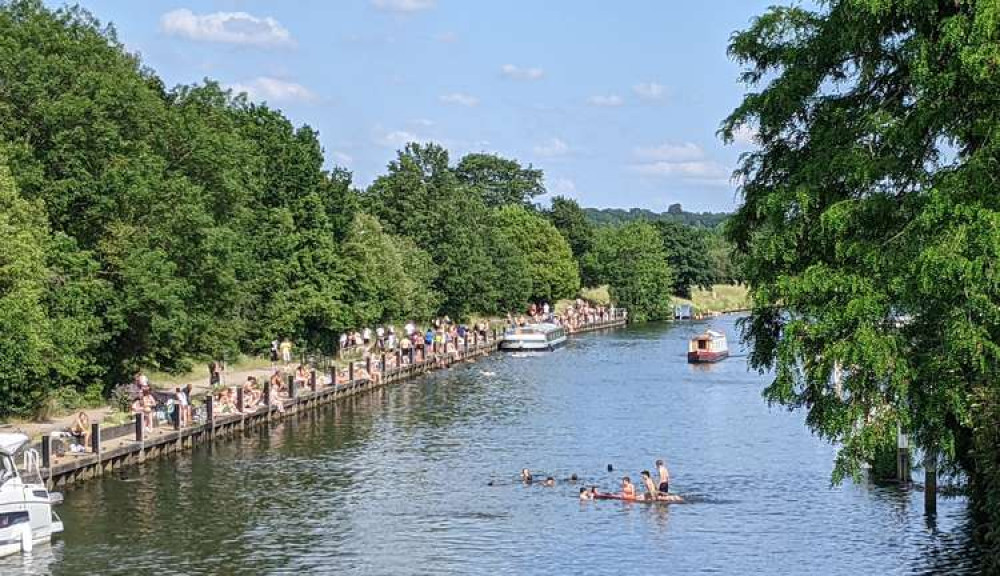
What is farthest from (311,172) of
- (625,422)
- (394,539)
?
(394,539)

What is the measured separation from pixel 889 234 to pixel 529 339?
298ft

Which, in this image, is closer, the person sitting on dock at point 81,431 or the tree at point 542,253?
the person sitting on dock at point 81,431

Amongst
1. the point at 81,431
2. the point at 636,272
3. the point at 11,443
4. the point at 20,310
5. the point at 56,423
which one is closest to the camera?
the point at 11,443

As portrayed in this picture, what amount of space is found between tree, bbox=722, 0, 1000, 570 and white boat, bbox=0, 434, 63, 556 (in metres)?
19.6

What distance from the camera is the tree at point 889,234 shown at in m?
25.6

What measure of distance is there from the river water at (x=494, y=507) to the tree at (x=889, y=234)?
7845mm

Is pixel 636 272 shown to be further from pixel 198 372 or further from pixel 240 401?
pixel 240 401

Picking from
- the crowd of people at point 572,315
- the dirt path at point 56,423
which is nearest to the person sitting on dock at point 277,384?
the dirt path at point 56,423

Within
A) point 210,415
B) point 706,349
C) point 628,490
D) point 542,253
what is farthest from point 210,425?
point 542,253

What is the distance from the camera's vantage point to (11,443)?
36.7 metres

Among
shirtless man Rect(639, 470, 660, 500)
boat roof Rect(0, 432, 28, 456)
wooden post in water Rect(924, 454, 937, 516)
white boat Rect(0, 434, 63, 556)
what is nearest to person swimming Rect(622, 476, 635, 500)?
shirtless man Rect(639, 470, 660, 500)

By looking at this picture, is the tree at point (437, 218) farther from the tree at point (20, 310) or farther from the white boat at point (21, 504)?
the white boat at point (21, 504)

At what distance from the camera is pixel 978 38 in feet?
81.7

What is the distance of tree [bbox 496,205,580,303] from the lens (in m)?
161
